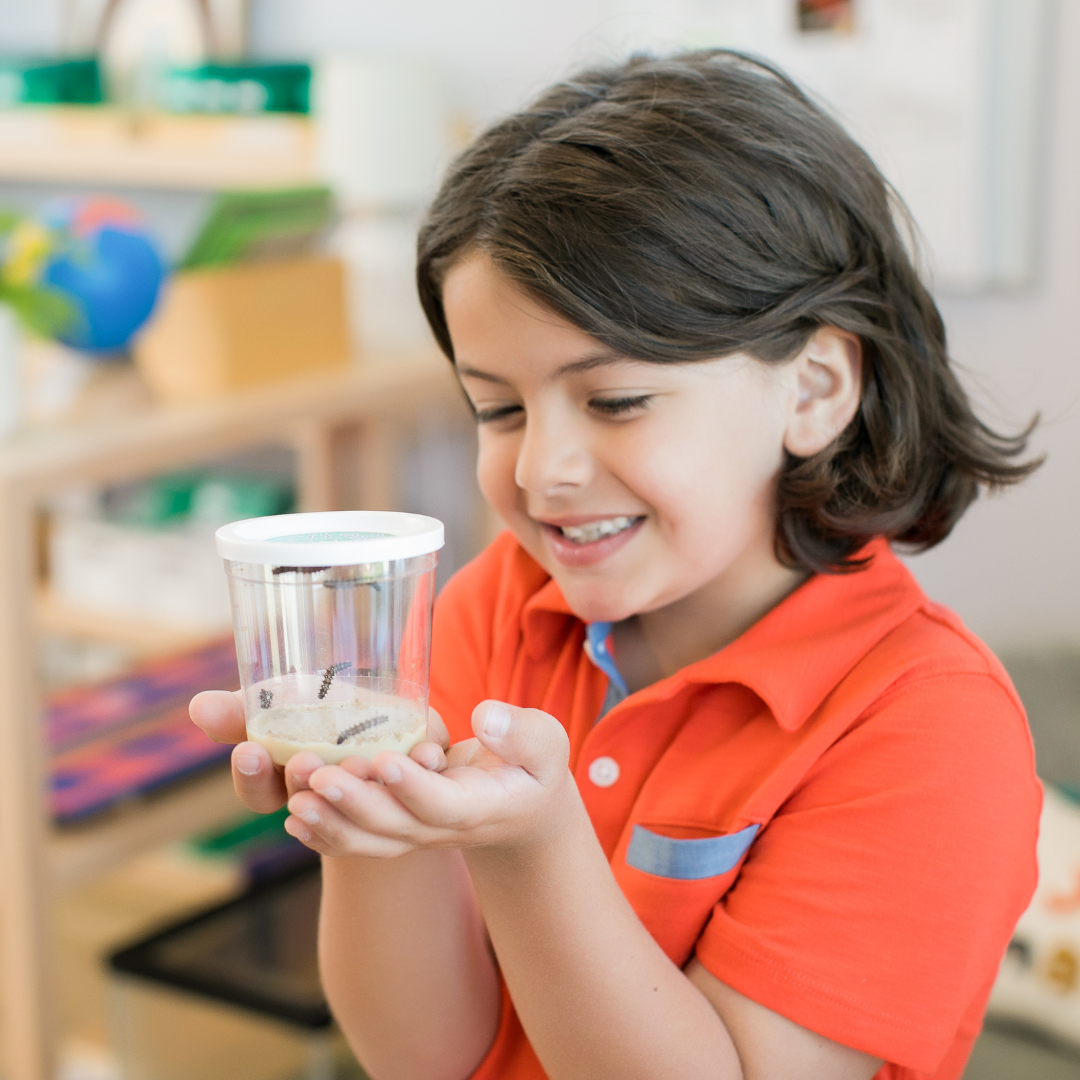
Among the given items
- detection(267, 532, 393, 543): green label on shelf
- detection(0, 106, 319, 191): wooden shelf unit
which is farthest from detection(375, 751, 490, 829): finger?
detection(0, 106, 319, 191): wooden shelf unit

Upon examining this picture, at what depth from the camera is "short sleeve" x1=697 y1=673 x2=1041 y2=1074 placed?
756 millimetres

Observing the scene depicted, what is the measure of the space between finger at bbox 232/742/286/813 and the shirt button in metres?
0.26

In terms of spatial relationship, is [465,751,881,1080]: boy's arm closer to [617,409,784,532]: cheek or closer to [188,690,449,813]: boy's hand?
[188,690,449,813]: boy's hand

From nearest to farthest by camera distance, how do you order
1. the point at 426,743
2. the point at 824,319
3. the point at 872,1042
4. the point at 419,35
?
the point at 426,743
the point at 872,1042
the point at 824,319
the point at 419,35

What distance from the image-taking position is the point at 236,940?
1861 mm

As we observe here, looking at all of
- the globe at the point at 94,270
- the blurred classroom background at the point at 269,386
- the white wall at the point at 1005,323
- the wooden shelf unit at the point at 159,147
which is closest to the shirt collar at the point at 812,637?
the blurred classroom background at the point at 269,386

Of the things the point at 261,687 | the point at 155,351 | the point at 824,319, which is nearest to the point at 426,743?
the point at 261,687

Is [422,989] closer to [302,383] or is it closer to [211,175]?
[302,383]

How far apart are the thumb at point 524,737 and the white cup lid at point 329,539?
81 millimetres

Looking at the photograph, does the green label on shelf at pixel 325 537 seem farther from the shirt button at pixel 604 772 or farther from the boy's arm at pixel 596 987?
the shirt button at pixel 604 772

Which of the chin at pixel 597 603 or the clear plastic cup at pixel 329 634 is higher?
the clear plastic cup at pixel 329 634

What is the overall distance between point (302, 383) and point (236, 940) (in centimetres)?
78

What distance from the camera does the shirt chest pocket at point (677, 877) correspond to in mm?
825

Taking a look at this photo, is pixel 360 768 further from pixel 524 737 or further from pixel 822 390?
pixel 822 390
